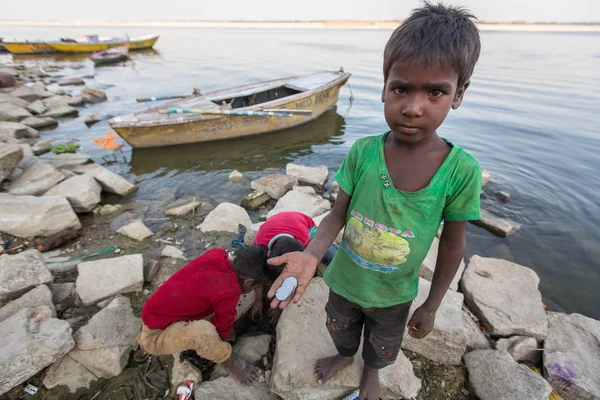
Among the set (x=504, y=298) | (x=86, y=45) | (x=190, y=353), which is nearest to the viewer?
(x=190, y=353)

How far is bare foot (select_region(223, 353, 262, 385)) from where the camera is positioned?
234 centimetres

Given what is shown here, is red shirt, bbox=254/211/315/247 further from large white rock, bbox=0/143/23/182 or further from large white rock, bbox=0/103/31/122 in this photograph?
large white rock, bbox=0/103/31/122

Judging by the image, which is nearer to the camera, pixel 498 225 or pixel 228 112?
pixel 498 225

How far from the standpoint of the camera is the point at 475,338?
2801 millimetres

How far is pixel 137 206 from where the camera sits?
208 inches

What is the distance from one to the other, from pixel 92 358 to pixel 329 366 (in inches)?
76.9

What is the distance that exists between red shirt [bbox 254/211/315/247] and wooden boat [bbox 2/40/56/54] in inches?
1263

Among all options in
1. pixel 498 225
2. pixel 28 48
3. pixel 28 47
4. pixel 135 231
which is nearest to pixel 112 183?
pixel 135 231

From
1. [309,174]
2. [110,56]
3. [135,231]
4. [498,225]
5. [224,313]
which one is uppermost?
[110,56]

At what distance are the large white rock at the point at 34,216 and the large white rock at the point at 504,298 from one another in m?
5.45

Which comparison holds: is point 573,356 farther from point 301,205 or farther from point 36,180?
point 36,180

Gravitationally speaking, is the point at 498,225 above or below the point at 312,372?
below

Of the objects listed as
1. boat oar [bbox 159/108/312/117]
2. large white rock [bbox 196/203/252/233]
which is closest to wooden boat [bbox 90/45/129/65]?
boat oar [bbox 159/108/312/117]

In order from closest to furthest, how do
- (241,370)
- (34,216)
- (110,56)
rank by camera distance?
(241,370) → (34,216) → (110,56)
